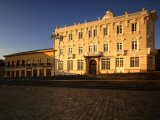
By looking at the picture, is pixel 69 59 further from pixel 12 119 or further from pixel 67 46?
pixel 12 119

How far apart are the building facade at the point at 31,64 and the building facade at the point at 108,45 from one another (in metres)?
3.25

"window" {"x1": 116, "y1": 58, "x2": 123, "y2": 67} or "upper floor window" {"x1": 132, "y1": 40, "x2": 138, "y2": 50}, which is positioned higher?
"upper floor window" {"x1": 132, "y1": 40, "x2": 138, "y2": 50}

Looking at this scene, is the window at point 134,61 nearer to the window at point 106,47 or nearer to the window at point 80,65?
the window at point 106,47

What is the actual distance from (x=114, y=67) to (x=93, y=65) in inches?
209

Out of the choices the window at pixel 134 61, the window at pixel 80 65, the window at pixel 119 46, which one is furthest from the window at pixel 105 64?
the window at pixel 80 65

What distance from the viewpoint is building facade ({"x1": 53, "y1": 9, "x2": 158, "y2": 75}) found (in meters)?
39.5

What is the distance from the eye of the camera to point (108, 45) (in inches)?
1734

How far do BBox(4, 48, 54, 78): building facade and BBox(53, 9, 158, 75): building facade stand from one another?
3.25 metres

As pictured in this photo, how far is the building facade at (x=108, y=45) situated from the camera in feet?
130

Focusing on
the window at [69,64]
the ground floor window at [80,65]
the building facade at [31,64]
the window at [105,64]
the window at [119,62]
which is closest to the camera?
the window at [119,62]

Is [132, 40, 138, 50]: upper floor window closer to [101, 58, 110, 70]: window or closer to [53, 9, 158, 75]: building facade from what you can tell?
[53, 9, 158, 75]: building facade

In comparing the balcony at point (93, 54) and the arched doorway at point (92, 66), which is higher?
the balcony at point (93, 54)

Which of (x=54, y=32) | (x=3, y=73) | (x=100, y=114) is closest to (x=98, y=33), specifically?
(x=54, y=32)

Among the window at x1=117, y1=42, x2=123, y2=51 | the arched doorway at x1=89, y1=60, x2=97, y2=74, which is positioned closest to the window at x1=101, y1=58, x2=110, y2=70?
the arched doorway at x1=89, y1=60, x2=97, y2=74
